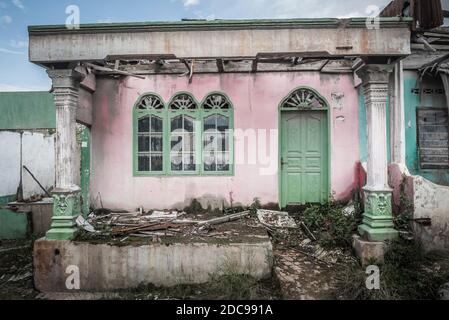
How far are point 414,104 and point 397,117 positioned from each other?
135 cm

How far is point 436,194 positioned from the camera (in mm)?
4863

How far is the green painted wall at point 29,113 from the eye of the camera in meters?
8.15

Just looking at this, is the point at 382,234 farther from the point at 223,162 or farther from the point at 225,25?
the point at 225,25

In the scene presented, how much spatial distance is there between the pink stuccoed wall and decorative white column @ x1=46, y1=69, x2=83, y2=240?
1.90 metres

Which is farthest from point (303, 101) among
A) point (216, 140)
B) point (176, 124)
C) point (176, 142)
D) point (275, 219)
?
point (176, 142)

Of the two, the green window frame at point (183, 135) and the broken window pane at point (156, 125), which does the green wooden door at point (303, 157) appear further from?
the broken window pane at point (156, 125)

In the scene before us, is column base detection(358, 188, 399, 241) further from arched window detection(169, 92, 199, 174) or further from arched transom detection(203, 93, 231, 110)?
arched window detection(169, 92, 199, 174)

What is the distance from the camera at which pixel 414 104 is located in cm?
651

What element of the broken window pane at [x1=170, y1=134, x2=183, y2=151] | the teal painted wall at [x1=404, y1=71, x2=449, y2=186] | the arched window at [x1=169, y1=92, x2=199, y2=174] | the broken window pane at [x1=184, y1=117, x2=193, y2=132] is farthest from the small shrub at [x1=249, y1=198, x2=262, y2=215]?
the teal painted wall at [x1=404, y1=71, x2=449, y2=186]

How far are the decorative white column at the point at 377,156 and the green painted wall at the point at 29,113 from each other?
792 cm

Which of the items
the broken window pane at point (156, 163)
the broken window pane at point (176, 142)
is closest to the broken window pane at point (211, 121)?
the broken window pane at point (176, 142)

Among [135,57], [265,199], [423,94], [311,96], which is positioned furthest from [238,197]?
[423,94]

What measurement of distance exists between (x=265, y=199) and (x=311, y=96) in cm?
266

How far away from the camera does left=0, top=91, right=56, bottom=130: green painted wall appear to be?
815cm
